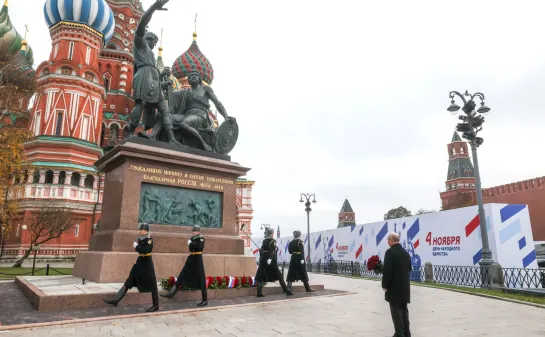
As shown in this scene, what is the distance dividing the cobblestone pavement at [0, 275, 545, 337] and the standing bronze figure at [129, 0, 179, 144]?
6.38m

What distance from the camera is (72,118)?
35656 mm

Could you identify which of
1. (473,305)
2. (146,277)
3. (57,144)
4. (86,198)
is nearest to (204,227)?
(146,277)

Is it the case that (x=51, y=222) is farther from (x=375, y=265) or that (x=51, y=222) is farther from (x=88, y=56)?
(x=375, y=265)

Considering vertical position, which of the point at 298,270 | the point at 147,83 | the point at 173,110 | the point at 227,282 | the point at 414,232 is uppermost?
the point at 147,83

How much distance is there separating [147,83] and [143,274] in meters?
6.62

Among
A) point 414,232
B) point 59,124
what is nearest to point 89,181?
point 59,124

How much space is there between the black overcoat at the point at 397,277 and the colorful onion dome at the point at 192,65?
50.2 metres

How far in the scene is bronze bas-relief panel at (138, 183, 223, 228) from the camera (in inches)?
388

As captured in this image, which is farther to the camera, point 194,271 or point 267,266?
point 267,266

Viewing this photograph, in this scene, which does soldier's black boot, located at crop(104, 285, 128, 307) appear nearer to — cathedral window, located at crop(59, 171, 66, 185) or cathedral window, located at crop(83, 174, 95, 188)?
cathedral window, located at crop(59, 171, 66, 185)

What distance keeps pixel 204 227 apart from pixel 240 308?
3.62m

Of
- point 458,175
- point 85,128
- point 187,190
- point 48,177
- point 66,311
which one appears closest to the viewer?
point 66,311

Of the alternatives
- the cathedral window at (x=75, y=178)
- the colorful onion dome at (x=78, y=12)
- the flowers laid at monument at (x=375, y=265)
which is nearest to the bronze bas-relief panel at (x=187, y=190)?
the flowers laid at monument at (x=375, y=265)

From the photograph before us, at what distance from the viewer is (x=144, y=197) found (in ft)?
32.3
